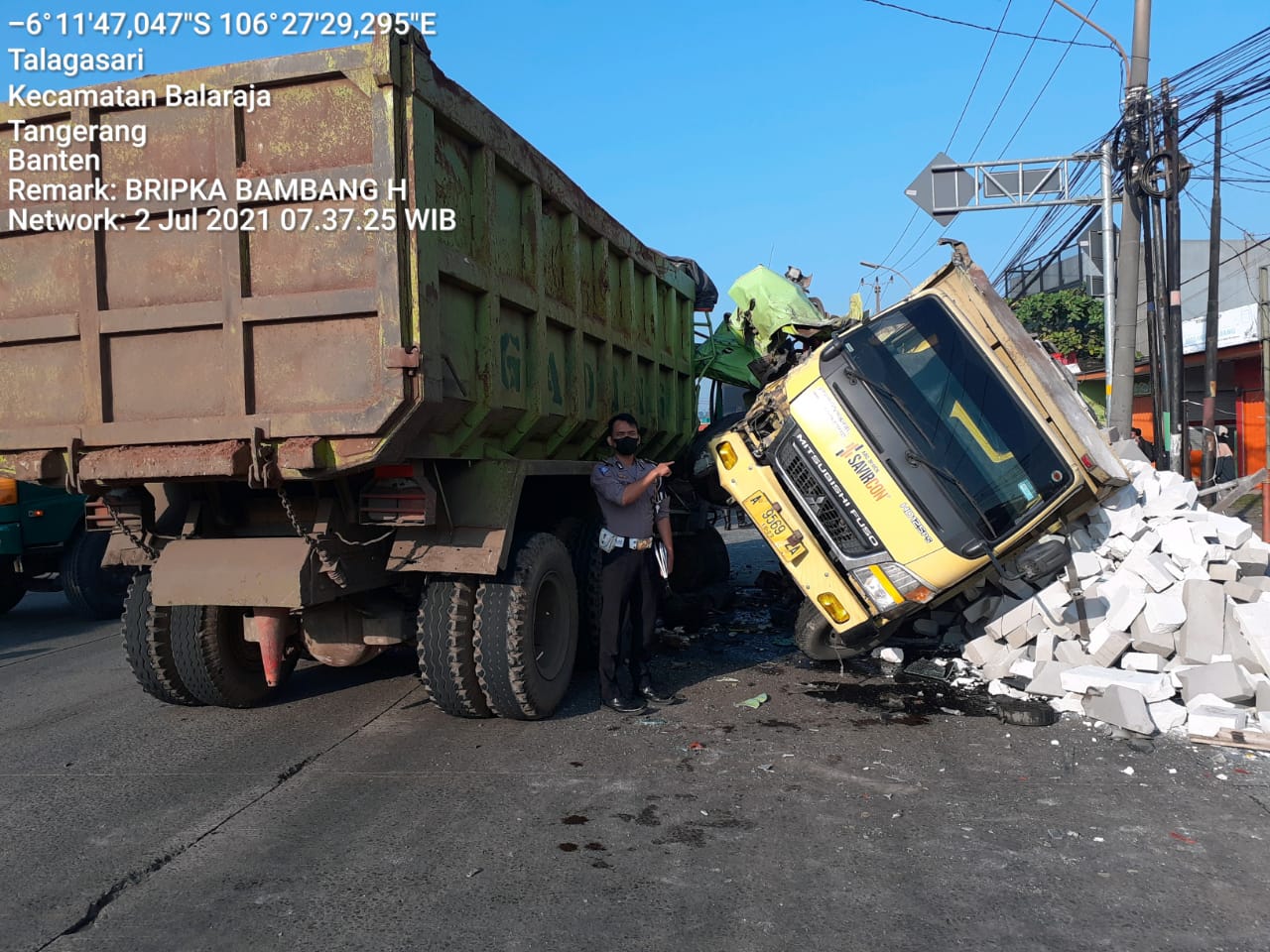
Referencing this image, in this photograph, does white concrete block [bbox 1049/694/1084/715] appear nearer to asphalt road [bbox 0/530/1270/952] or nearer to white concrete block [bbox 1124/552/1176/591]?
asphalt road [bbox 0/530/1270/952]

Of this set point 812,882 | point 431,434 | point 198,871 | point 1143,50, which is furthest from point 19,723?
point 1143,50

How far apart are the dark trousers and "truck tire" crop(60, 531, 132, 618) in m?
5.75

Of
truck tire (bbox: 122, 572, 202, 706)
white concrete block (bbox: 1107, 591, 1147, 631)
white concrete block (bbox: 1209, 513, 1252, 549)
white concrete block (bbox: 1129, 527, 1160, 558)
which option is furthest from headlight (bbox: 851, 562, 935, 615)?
truck tire (bbox: 122, 572, 202, 706)

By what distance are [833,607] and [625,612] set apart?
125 cm

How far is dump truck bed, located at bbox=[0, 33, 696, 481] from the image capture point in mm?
4117

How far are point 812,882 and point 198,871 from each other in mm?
2247

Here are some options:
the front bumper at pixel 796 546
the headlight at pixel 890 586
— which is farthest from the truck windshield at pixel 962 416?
the front bumper at pixel 796 546

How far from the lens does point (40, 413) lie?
4574mm

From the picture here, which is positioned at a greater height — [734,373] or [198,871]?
[734,373]

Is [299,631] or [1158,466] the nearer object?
[299,631]

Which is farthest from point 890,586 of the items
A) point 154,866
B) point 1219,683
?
point 154,866

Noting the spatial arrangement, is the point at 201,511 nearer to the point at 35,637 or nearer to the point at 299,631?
the point at 299,631

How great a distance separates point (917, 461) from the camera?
5.16 meters

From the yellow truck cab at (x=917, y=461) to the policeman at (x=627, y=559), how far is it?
712mm
